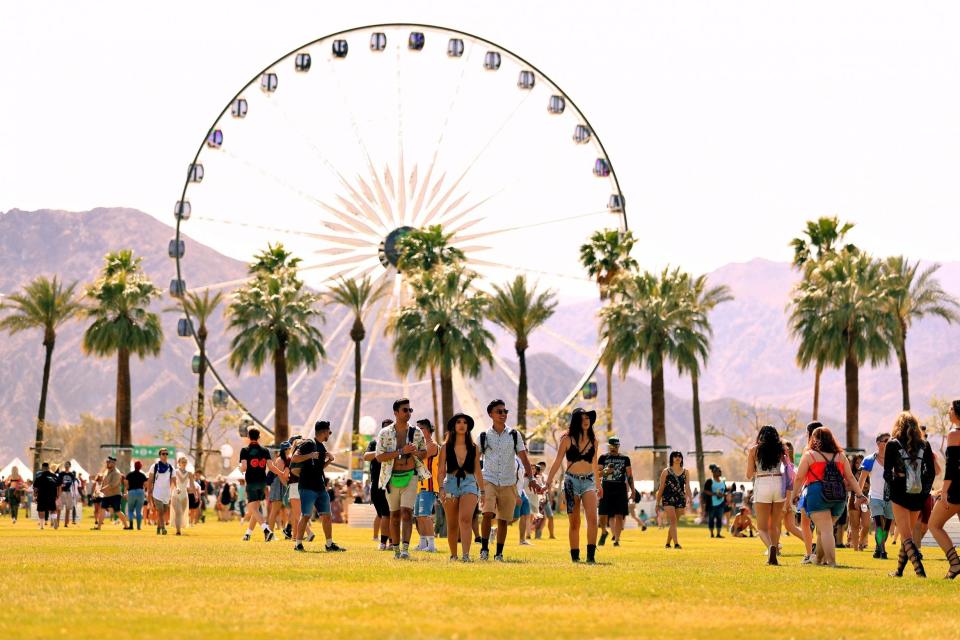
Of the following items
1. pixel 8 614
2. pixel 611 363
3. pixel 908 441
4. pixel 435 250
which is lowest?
pixel 8 614

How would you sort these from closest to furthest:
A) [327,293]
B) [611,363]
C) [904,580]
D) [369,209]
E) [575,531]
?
[904,580] < [575,531] < [369,209] < [611,363] < [327,293]

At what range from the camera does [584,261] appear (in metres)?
80.0

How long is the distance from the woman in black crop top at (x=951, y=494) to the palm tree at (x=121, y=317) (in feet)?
204

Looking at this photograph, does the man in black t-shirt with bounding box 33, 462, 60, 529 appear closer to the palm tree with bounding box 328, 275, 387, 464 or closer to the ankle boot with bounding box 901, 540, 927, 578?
the ankle boot with bounding box 901, 540, 927, 578

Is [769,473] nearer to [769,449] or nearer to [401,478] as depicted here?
[769,449]

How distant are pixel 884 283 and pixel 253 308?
92.4 feet

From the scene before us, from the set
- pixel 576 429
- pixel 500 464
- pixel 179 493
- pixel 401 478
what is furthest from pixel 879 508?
pixel 179 493

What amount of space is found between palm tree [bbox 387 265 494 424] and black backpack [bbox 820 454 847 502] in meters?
50.5

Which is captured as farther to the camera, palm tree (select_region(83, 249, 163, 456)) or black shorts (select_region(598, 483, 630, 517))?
palm tree (select_region(83, 249, 163, 456))

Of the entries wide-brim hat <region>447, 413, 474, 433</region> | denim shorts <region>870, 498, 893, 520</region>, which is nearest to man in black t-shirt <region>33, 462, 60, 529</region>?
wide-brim hat <region>447, 413, 474, 433</region>

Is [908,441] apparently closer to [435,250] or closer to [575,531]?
[575,531]

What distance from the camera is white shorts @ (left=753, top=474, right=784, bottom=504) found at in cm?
1939

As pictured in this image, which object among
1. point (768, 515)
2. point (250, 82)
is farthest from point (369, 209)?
point (768, 515)

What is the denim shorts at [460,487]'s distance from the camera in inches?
→ 734
